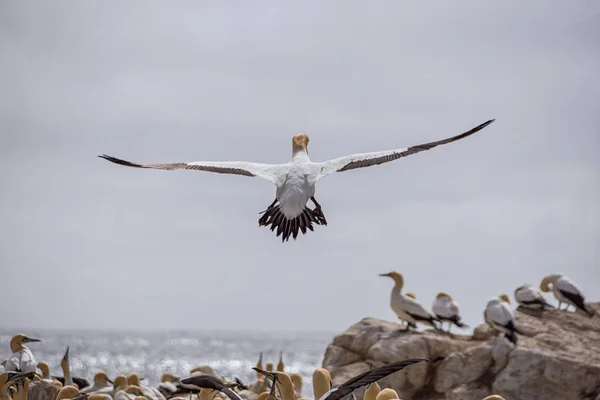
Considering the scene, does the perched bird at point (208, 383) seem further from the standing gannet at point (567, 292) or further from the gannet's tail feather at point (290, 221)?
the standing gannet at point (567, 292)

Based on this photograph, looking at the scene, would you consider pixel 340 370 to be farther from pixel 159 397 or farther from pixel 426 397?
pixel 159 397

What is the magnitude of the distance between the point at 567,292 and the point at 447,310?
2260mm

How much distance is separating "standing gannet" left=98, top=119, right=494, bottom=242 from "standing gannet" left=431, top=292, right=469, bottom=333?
7.85 metres

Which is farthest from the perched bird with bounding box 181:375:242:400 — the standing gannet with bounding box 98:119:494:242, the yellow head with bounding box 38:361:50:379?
the yellow head with bounding box 38:361:50:379

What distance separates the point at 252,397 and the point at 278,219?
5.81 meters

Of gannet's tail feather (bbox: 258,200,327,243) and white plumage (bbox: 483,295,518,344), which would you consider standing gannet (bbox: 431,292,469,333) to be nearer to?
white plumage (bbox: 483,295,518,344)

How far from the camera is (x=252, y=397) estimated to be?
1318 centimetres

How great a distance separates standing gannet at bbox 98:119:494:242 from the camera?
25.7 feet

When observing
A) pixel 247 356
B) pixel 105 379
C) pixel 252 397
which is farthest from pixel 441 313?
pixel 247 356

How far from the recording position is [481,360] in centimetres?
1410

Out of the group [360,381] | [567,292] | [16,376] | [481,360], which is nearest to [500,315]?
[481,360]

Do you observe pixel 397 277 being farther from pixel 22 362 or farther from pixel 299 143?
pixel 299 143

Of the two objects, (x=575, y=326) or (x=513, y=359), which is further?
(x=575, y=326)

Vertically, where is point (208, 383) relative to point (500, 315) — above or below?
below
